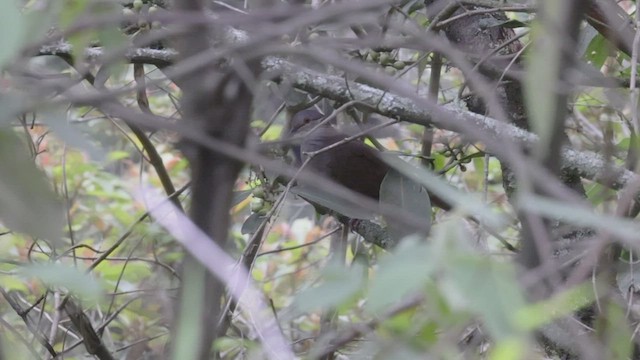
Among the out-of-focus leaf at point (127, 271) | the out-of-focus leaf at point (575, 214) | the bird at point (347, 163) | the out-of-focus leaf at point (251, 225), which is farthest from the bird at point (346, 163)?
the out-of-focus leaf at point (575, 214)

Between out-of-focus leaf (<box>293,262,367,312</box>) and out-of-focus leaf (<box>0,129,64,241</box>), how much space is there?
18 cm

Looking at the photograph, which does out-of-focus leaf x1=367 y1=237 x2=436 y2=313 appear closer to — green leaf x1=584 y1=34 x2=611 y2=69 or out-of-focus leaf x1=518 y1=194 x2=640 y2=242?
out-of-focus leaf x1=518 y1=194 x2=640 y2=242

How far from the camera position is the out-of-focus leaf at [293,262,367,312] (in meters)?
0.43

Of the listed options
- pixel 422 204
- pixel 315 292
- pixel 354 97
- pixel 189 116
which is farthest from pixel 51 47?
pixel 315 292

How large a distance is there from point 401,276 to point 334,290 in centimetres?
5

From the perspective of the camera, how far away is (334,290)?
436mm

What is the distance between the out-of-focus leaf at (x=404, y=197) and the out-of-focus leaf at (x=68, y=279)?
97cm

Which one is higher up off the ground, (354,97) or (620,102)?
(620,102)

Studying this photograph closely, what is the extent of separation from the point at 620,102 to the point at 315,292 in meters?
0.53

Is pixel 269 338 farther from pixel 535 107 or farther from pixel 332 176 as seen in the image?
pixel 332 176

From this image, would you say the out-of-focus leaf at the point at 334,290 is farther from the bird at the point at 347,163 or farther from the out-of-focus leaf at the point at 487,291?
the bird at the point at 347,163

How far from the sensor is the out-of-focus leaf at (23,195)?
51cm

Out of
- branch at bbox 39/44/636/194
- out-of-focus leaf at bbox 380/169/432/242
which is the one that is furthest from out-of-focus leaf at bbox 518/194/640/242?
out-of-focus leaf at bbox 380/169/432/242

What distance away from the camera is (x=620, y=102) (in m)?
0.85
